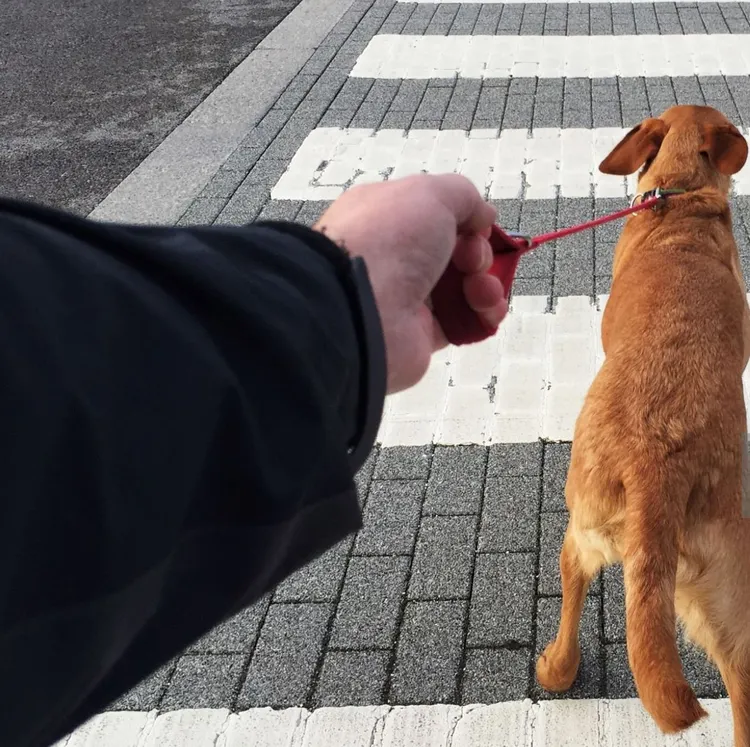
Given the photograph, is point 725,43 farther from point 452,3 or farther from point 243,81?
point 243,81

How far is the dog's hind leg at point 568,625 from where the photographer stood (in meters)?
2.59

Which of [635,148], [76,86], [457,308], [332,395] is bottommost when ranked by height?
[76,86]

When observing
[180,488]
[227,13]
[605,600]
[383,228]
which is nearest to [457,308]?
[383,228]

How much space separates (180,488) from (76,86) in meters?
8.37

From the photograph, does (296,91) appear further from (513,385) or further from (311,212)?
(513,385)

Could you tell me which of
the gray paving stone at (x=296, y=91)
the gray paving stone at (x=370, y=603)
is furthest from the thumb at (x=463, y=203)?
the gray paving stone at (x=296, y=91)

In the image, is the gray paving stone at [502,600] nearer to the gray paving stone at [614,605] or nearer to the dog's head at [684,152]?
the gray paving stone at [614,605]

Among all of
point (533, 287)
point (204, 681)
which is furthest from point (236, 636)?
point (533, 287)

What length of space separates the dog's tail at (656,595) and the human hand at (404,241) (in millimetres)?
1004

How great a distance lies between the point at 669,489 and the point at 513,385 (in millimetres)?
2027

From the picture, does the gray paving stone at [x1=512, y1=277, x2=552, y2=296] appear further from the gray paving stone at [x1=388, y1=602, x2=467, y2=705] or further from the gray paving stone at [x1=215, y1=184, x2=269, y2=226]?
the gray paving stone at [x1=388, y1=602, x2=467, y2=705]

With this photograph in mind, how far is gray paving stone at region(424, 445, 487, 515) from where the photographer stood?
140 inches

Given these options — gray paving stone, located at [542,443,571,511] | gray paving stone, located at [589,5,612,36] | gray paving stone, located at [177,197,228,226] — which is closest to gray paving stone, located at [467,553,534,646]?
gray paving stone, located at [542,443,571,511]

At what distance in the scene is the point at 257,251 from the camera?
1.02m
